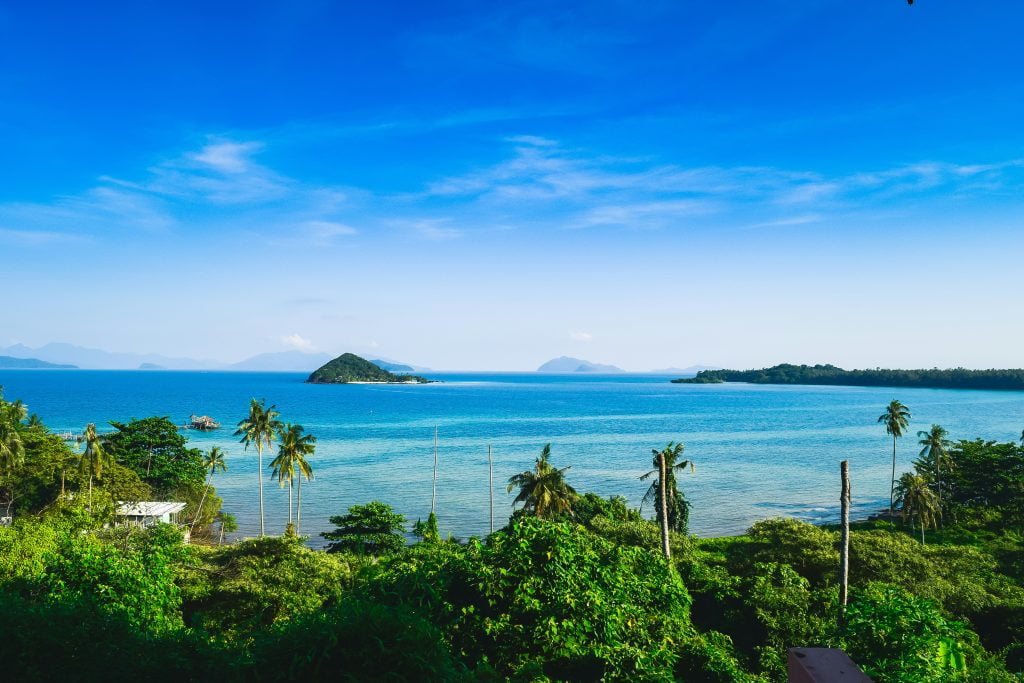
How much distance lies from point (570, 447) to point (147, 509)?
184 feet

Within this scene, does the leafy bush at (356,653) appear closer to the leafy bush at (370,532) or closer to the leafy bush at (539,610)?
the leafy bush at (539,610)

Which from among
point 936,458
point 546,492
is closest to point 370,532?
point 546,492

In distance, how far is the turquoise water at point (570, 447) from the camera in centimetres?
5619

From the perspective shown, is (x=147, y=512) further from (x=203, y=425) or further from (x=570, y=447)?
(x=203, y=425)

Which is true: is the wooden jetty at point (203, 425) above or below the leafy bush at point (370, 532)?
below

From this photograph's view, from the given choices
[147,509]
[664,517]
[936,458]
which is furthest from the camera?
[936,458]

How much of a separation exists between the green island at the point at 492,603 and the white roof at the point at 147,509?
2.31 meters

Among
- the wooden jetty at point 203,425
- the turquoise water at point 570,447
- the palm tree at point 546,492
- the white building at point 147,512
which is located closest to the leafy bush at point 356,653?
the palm tree at point 546,492

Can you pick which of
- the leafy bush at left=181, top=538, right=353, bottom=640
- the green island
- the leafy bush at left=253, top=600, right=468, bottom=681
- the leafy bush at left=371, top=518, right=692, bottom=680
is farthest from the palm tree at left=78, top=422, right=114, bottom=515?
the leafy bush at left=253, top=600, right=468, bottom=681

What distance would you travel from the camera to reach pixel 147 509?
42.7 metres

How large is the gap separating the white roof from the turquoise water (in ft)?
19.6

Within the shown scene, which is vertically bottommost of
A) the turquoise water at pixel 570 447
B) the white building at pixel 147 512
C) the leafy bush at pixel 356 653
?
the turquoise water at pixel 570 447

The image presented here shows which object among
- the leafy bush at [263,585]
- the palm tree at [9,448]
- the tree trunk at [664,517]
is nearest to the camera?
the leafy bush at [263,585]

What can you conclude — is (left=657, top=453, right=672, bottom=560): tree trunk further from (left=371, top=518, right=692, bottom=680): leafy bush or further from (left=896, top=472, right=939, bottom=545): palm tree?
(left=896, top=472, right=939, bottom=545): palm tree
